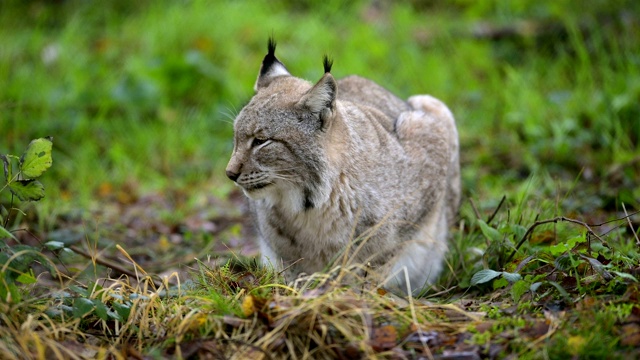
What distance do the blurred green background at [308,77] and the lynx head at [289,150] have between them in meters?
2.26

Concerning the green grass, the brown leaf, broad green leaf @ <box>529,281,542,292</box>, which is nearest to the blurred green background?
the green grass

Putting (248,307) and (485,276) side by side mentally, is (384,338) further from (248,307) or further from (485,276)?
(485,276)

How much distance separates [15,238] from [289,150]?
166 centimetres

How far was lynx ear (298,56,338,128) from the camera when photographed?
447 centimetres

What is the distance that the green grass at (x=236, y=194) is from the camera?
351cm

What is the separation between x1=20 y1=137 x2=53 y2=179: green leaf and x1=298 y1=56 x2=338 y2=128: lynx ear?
1.49 metres

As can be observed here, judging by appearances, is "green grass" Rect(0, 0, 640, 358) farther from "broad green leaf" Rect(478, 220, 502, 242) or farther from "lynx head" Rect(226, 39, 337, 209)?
"lynx head" Rect(226, 39, 337, 209)

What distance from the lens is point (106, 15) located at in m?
10.5

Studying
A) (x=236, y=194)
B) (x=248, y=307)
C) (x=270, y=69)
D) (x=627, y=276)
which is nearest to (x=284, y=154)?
(x=270, y=69)

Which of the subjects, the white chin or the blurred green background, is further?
the blurred green background

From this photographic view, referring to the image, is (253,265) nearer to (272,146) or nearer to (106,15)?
(272,146)

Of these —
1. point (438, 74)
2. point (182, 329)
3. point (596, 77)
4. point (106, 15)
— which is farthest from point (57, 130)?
point (596, 77)

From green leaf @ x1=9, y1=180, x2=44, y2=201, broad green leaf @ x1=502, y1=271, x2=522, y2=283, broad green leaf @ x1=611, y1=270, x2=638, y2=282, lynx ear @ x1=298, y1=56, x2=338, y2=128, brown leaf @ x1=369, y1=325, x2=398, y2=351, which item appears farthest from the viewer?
lynx ear @ x1=298, y1=56, x2=338, y2=128

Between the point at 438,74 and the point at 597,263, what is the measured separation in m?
5.63
